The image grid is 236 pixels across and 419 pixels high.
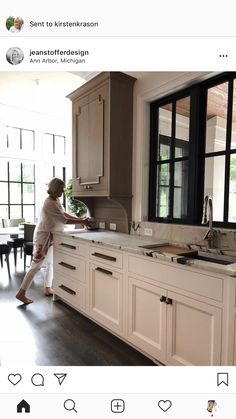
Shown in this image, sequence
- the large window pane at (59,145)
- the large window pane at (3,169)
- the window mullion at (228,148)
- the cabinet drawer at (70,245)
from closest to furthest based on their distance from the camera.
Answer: the window mullion at (228,148) → the cabinet drawer at (70,245) → the large window pane at (3,169) → the large window pane at (59,145)

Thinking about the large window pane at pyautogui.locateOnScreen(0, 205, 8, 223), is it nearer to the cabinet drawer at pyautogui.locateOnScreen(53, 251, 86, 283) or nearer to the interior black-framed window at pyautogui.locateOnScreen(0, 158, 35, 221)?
the interior black-framed window at pyautogui.locateOnScreen(0, 158, 35, 221)

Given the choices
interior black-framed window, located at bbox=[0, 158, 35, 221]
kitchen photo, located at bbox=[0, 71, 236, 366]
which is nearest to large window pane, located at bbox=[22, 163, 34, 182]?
interior black-framed window, located at bbox=[0, 158, 35, 221]

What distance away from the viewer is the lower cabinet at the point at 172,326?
1199mm

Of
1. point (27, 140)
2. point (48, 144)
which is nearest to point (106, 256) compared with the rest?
point (27, 140)

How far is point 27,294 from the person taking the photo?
9.43 feet

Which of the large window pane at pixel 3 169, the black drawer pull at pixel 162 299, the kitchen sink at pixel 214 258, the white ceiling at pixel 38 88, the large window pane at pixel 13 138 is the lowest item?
the black drawer pull at pixel 162 299

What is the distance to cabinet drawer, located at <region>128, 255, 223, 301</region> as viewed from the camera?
3.81 ft
